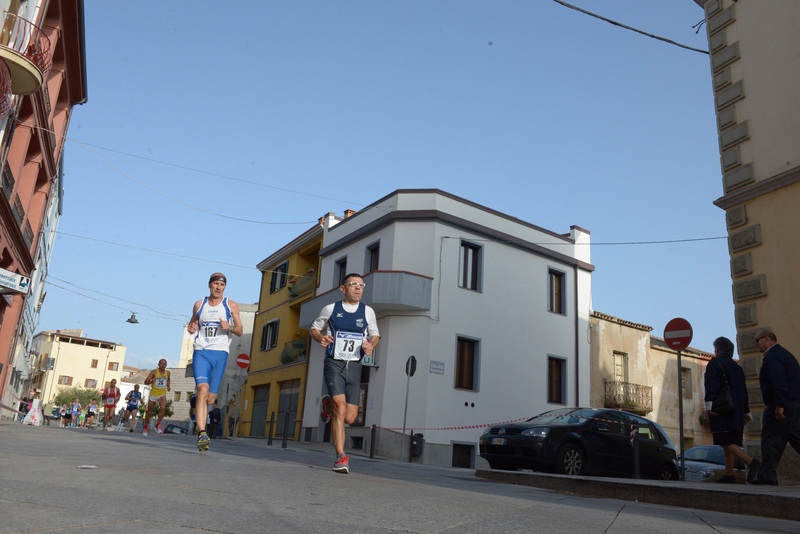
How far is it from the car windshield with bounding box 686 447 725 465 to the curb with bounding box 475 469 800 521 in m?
7.85

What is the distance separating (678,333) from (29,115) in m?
18.1

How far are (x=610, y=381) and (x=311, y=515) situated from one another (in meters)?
26.5

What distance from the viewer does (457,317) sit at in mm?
24188

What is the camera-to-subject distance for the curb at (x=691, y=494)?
19.9 feet

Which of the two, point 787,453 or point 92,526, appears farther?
point 787,453

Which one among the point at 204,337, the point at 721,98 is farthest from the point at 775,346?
the point at 204,337

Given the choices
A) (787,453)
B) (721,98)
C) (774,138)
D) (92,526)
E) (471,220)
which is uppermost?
(471,220)

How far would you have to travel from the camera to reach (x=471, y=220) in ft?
84.1

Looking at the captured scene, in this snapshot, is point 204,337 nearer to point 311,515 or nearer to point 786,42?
point 311,515

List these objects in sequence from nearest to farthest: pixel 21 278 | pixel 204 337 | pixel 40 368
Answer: pixel 204 337 → pixel 21 278 → pixel 40 368

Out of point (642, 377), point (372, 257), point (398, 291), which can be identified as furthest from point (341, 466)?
point (642, 377)

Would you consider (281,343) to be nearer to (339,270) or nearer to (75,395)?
(339,270)

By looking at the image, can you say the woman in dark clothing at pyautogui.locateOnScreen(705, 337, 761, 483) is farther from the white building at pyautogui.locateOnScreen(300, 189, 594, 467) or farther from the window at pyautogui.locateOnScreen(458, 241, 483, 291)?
the window at pyautogui.locateOnScreen(458, 241, 483, 291)

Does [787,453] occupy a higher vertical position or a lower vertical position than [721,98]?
lower
